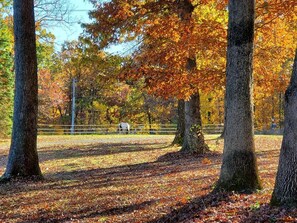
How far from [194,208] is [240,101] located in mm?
1905

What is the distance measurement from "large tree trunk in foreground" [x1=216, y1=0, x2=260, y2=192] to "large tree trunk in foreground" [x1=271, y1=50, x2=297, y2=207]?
4.15 feet

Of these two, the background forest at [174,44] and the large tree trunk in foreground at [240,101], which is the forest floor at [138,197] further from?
the background forest at [174,44]

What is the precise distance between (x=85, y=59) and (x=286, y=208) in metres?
12.5

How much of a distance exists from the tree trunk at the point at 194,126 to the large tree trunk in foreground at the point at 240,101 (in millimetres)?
8278

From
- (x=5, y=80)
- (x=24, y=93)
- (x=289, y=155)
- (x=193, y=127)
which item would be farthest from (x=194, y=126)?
(x=5, y=80)

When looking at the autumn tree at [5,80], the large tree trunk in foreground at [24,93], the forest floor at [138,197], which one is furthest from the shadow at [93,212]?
the autumn tree at [5,80]

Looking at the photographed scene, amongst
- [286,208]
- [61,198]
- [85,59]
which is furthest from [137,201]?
[85,59]

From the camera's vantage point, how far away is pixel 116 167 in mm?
13094

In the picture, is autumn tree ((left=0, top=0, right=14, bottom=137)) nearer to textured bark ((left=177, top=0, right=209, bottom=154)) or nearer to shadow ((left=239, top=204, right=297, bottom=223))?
textured bark ((left=177, top=0, right=209, bottom=154))

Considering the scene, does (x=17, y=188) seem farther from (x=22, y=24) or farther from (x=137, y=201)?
(x=22, y=24)

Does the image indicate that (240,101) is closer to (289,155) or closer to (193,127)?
(289,155)

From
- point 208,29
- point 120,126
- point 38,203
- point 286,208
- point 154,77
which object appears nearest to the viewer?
point 286,208

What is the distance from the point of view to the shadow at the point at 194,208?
18.0 feet

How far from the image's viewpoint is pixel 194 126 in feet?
47.8
